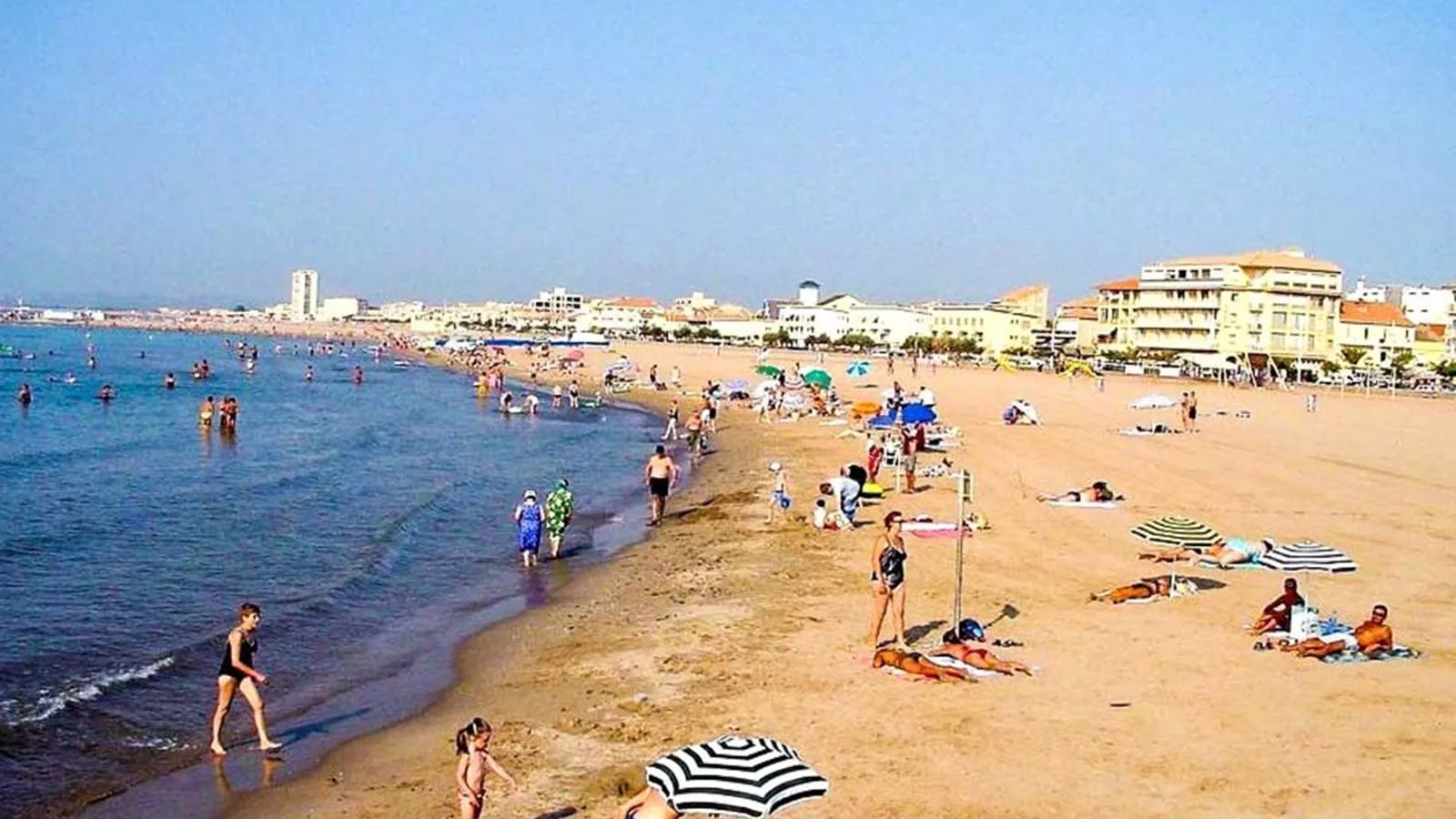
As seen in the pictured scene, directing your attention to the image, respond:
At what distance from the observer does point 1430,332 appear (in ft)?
311

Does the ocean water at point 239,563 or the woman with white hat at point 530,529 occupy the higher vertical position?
the woman with white hat at point 530,529

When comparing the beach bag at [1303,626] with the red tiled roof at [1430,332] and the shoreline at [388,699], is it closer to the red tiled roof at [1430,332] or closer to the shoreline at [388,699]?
the shoreline at [388,699]

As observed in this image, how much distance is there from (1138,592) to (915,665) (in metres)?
4.01

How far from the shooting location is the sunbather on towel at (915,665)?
10398 millimetres

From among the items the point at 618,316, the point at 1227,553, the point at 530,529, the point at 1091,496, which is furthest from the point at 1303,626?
the point at 618,316

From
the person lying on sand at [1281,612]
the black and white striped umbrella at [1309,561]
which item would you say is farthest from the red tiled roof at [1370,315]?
the person lying on sand at [1281,612]

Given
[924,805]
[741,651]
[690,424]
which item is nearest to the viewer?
[924,805]

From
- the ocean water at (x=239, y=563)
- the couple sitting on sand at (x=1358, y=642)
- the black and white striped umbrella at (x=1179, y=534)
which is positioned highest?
the black and white striped umbrella at (x=1179, y=534)

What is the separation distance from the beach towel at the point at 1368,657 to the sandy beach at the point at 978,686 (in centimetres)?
21

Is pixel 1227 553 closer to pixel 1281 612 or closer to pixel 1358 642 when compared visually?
pixel 1281 612

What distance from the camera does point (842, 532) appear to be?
60.8 feet

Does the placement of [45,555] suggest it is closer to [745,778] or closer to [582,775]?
[582,775]

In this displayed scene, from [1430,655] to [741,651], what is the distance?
242 inches

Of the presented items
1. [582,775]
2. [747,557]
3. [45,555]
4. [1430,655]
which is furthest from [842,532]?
[45,555]
